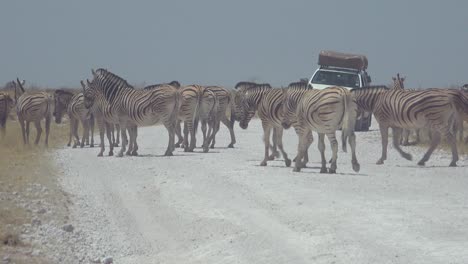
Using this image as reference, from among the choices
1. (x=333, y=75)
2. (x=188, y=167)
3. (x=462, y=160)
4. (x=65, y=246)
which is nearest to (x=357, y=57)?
(x=333, y=75)

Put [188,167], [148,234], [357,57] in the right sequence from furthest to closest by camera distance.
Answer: [357,57], [188,167], [148,234]

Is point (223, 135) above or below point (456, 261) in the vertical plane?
below

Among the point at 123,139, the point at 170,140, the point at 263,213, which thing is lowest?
the point at 123,139

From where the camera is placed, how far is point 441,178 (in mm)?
18203

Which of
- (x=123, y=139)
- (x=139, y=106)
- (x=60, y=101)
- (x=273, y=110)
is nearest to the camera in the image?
(x=273, y=110)

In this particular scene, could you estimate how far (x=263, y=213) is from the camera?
13164 mm

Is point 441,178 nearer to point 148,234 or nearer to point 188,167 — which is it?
point 188,167

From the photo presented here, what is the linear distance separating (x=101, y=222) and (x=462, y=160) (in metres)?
11.9

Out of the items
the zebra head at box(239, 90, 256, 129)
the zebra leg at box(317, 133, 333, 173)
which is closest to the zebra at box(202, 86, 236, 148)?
the zebra head at box(239, 90, 256, 129)

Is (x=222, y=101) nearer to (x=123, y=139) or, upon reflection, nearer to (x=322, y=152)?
(x=123, y=139)

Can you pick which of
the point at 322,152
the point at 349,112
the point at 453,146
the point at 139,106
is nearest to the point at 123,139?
the point at 139,106

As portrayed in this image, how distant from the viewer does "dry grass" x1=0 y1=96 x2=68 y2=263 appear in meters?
11.6

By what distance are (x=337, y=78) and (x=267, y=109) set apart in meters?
15.4

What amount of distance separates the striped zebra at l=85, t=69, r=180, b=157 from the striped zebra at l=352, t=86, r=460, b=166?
4779mm
